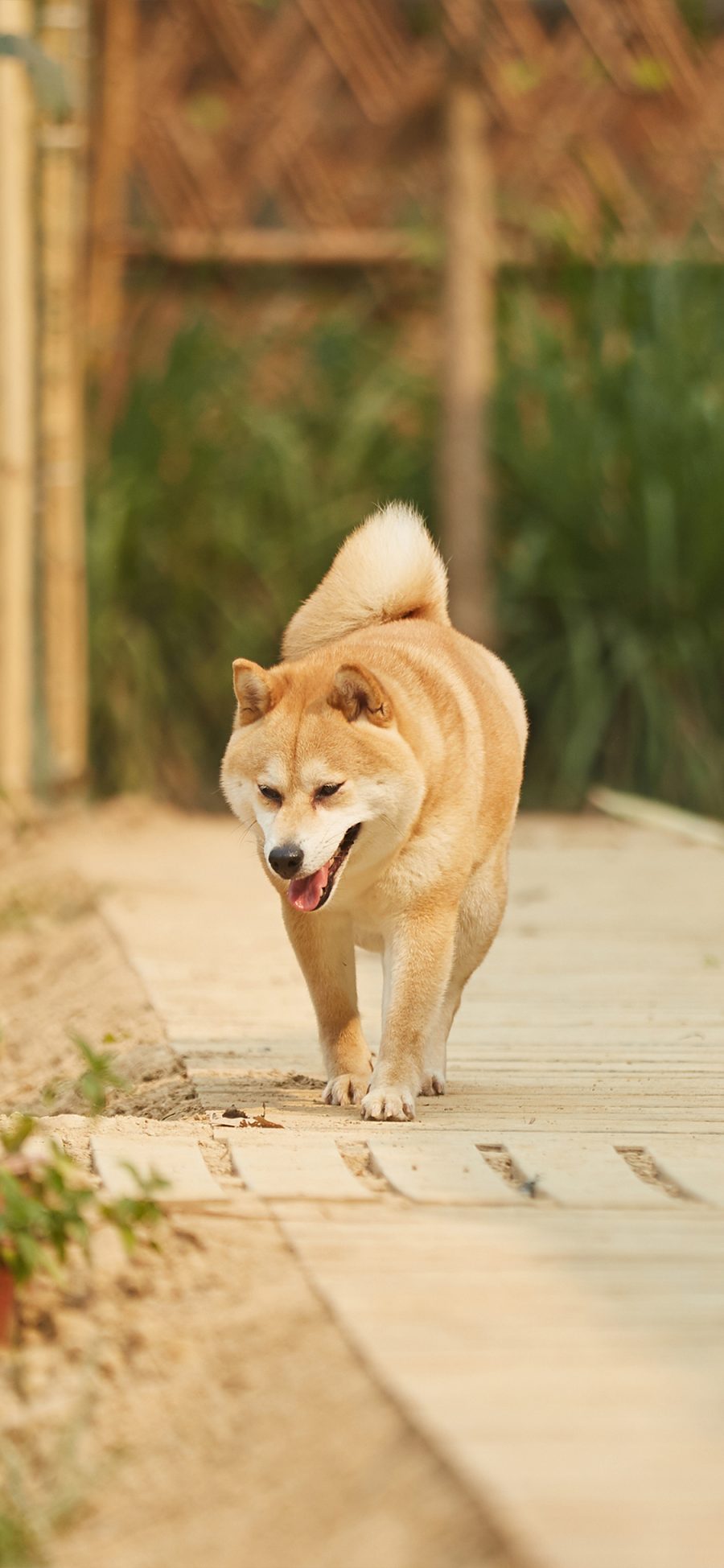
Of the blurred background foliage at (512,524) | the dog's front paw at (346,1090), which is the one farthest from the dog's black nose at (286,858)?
the blurred background foliage at (512,524)

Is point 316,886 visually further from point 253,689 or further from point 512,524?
point 512,524

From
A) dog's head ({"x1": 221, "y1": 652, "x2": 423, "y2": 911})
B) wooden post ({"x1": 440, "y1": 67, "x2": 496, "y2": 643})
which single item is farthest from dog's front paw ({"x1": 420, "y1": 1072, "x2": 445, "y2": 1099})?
wooden post ({"x1": 440, "y1": 67, "x2": 496, "y2": 643})

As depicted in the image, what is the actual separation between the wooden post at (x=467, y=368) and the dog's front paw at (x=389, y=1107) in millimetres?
5035

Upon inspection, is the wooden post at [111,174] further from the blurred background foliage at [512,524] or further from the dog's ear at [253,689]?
the dog's ear at [253,689]

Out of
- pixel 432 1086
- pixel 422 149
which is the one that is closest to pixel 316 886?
pixel 432 1086

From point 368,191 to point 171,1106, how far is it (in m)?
6.42

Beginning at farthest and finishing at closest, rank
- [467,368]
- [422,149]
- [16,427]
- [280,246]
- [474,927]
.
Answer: [422,149] → [280,246] → [467,368] → [16,427] → [474,927]

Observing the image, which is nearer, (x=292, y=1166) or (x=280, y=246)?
(x=292, y=1166)

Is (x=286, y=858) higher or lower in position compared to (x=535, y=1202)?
higher

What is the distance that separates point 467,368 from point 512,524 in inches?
30.1

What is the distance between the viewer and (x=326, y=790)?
334cm

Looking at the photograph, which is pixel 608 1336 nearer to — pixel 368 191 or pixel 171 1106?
pixel 171 1106

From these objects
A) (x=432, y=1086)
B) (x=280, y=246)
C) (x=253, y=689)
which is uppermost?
(x=280, y=246)

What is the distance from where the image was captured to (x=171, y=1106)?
139 inches
